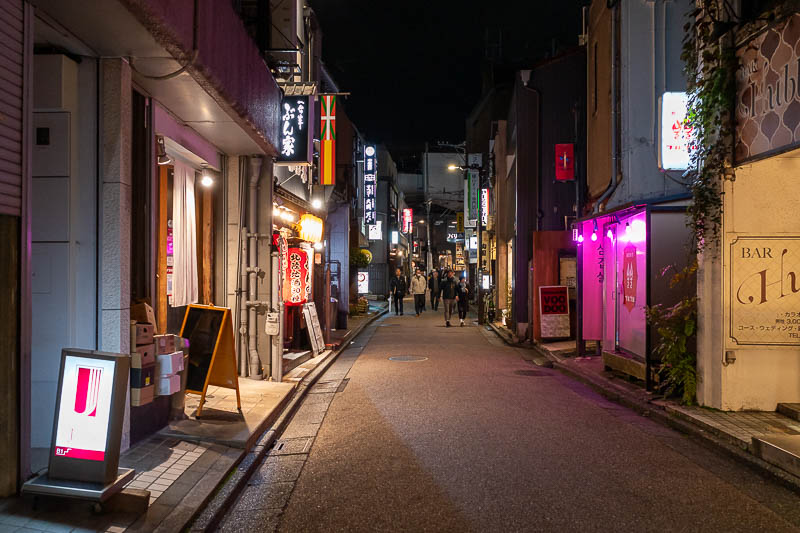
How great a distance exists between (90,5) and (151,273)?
2.99m

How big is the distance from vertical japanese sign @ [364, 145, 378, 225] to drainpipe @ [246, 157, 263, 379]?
23.1 m

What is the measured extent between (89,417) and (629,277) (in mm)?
9844

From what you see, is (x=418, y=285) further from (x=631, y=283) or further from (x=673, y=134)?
(x=673, y=134)

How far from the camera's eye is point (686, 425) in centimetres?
761

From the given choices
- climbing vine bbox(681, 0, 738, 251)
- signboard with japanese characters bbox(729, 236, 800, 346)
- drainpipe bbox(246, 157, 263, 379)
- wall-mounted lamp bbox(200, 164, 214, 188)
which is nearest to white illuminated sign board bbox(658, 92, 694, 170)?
climbing vine bbox(681, 0, 738, 251)

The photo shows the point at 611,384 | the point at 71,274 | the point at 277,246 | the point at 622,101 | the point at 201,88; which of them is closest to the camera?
the point at 71,274

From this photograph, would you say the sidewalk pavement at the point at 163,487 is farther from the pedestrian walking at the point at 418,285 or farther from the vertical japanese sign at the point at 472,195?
the vertical japanese sign at the point at 472,195

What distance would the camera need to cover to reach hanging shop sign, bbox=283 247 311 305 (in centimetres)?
1365

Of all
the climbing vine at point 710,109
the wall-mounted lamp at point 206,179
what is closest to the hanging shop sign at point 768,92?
the climbing vine at point 710,109

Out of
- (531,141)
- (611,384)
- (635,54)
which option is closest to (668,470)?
(611,384)

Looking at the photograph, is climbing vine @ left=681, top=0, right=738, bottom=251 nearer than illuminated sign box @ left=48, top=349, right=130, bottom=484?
No

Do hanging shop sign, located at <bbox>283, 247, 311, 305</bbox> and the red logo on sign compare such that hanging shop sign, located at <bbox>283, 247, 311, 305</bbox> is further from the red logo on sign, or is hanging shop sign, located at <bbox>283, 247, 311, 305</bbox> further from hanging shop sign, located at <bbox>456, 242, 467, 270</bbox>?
hanging shop sign, located at <bbox>456, 242, 467, 270</bbox>

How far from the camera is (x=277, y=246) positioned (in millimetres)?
11148

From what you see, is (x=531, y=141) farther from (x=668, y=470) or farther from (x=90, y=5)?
(x=90, y=5)
